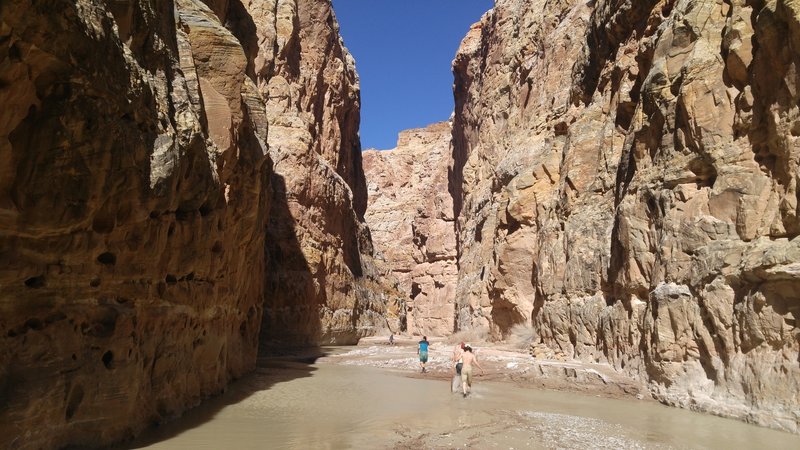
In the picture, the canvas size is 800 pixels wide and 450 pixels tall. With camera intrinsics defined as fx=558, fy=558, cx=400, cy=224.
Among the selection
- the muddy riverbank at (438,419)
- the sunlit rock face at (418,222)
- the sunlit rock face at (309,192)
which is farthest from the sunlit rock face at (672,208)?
the sunlit rock face at (418,222)

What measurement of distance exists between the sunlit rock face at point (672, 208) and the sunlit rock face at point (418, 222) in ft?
83.4

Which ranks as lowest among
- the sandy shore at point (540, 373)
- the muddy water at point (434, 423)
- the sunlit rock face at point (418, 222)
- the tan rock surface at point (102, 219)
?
the muddy water at point (434, 423)

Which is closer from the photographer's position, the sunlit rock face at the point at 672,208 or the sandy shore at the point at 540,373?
the sunlit rock face at the point at 672,208

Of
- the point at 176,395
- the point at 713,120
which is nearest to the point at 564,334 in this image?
the point at 713,120

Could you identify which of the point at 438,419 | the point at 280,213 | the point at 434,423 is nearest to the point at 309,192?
the point at 280,213

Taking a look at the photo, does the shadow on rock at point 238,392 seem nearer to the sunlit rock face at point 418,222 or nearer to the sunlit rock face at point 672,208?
the sunlit rock face at point 672,208

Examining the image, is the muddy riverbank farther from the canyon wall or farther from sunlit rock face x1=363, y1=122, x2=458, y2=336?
sunlit rock face x1=363, y1=122, x2=458, y2=336

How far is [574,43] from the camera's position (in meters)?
27.9

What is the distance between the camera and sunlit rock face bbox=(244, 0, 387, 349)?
30094mm

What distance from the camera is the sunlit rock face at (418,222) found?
53531mm

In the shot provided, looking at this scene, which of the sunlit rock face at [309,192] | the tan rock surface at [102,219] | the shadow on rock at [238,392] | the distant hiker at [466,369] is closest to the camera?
the tan rock surface at [102,219]

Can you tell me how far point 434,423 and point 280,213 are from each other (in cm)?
2170

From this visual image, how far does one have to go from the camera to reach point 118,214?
26.4 ft

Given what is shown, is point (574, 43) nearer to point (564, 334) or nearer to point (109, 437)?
point (564, 334)
